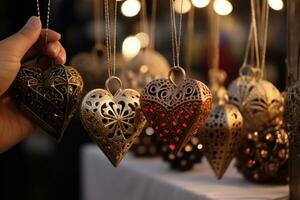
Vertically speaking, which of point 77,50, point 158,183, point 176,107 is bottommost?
point 77,50

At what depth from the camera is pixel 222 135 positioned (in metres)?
1.24

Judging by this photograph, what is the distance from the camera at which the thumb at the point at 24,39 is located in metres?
1.09

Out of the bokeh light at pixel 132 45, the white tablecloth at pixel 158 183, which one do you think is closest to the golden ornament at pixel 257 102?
the white tablecloth at pixel 158 183

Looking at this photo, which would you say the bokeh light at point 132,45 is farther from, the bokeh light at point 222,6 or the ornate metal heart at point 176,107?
the ornate metal heart at point 176,107

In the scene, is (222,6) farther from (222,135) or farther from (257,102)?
(222,135)

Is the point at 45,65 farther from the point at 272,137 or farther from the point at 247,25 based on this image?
the point at 247,25

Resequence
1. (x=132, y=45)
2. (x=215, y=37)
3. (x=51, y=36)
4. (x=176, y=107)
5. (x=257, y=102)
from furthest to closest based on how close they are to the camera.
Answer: (x=132, y=45)
(x=215, y=37)
(x=257, y=102)
(x=51, y=36)
(x=176, y=107)

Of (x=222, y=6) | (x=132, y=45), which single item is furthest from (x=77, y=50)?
(x=222, y=6)

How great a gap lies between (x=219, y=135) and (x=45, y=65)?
407 mm

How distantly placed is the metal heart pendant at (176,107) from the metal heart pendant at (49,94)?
0.46 ft

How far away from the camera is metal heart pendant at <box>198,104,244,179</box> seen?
1.24 metres

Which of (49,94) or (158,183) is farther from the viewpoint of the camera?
(158,183)

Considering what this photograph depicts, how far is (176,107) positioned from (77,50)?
2.27 metres

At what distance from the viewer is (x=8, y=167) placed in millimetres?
2982
